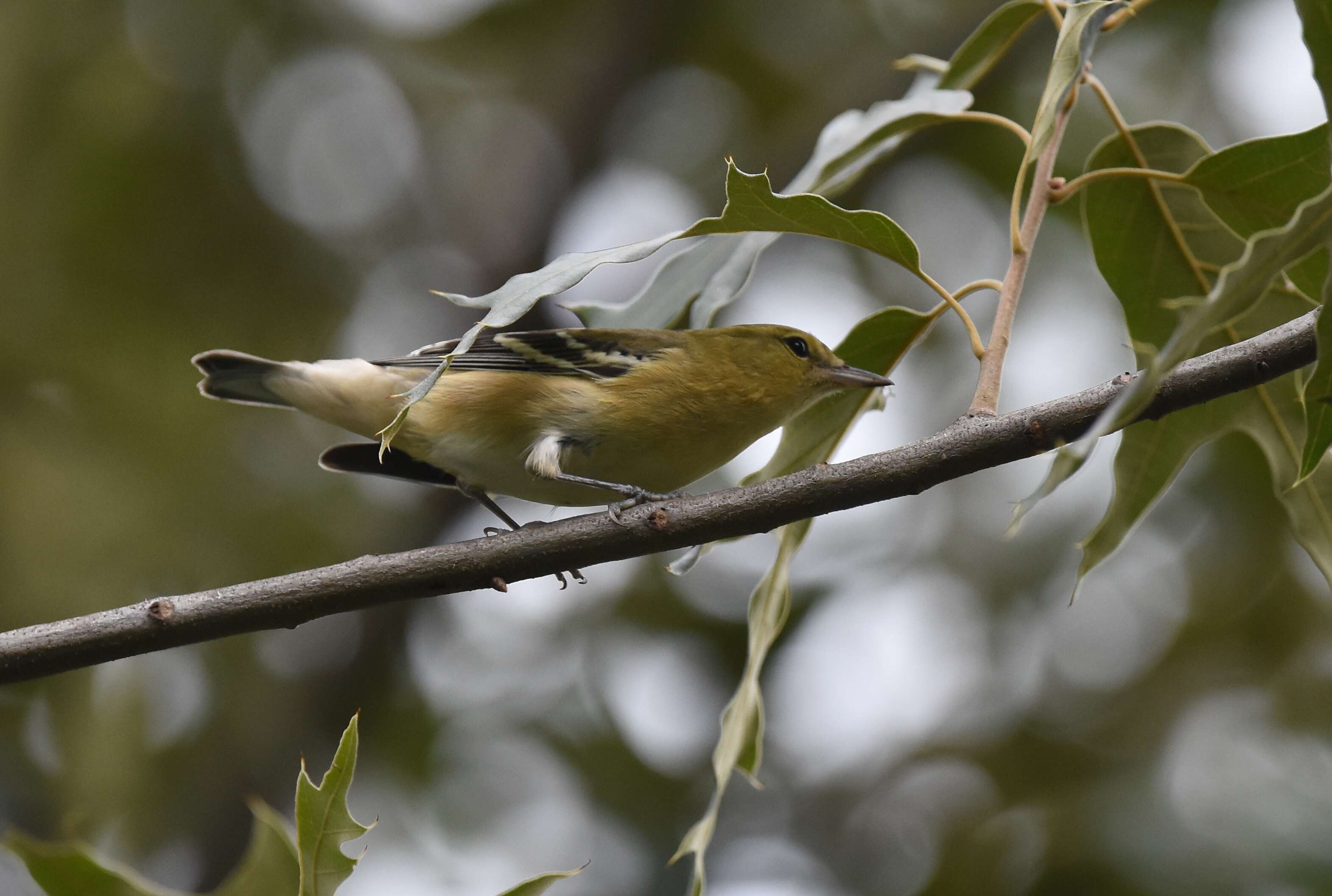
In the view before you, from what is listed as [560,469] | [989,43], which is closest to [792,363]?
[560,469]

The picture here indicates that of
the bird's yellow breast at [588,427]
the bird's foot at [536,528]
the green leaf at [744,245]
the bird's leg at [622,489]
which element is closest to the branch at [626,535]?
the bird's foot at [536,528]

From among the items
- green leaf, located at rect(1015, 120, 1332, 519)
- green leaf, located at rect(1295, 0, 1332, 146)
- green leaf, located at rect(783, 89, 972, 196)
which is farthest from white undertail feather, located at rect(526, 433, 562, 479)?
green leaf, located at rect(1295, 0, 1332, 146)

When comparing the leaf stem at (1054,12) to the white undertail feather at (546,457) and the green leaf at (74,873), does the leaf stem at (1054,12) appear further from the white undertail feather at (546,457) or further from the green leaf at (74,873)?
the green leaf at (74,873)

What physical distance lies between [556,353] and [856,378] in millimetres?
1482

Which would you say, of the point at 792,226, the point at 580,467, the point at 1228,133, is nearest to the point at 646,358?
the point at 580,467

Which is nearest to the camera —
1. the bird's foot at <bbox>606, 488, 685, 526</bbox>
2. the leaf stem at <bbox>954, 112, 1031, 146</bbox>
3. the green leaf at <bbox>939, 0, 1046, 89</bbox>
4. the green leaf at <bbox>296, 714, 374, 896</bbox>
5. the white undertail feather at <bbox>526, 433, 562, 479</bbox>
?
the green leaf at <bbox>296, 714, 374, 896</bbox>

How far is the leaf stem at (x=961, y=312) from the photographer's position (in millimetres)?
2965

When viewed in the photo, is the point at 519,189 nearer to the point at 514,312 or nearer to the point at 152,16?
the point at 152,16

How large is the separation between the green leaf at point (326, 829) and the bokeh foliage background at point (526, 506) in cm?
364

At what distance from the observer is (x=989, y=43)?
396 cm

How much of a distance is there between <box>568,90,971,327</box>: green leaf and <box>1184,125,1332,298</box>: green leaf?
740 mm

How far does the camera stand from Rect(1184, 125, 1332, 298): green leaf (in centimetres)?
313

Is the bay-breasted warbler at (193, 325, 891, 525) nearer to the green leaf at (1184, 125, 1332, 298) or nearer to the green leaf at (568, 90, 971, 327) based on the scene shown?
the green leaf at (568, 90, 971, 327)

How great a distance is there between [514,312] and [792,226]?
0.81 m
